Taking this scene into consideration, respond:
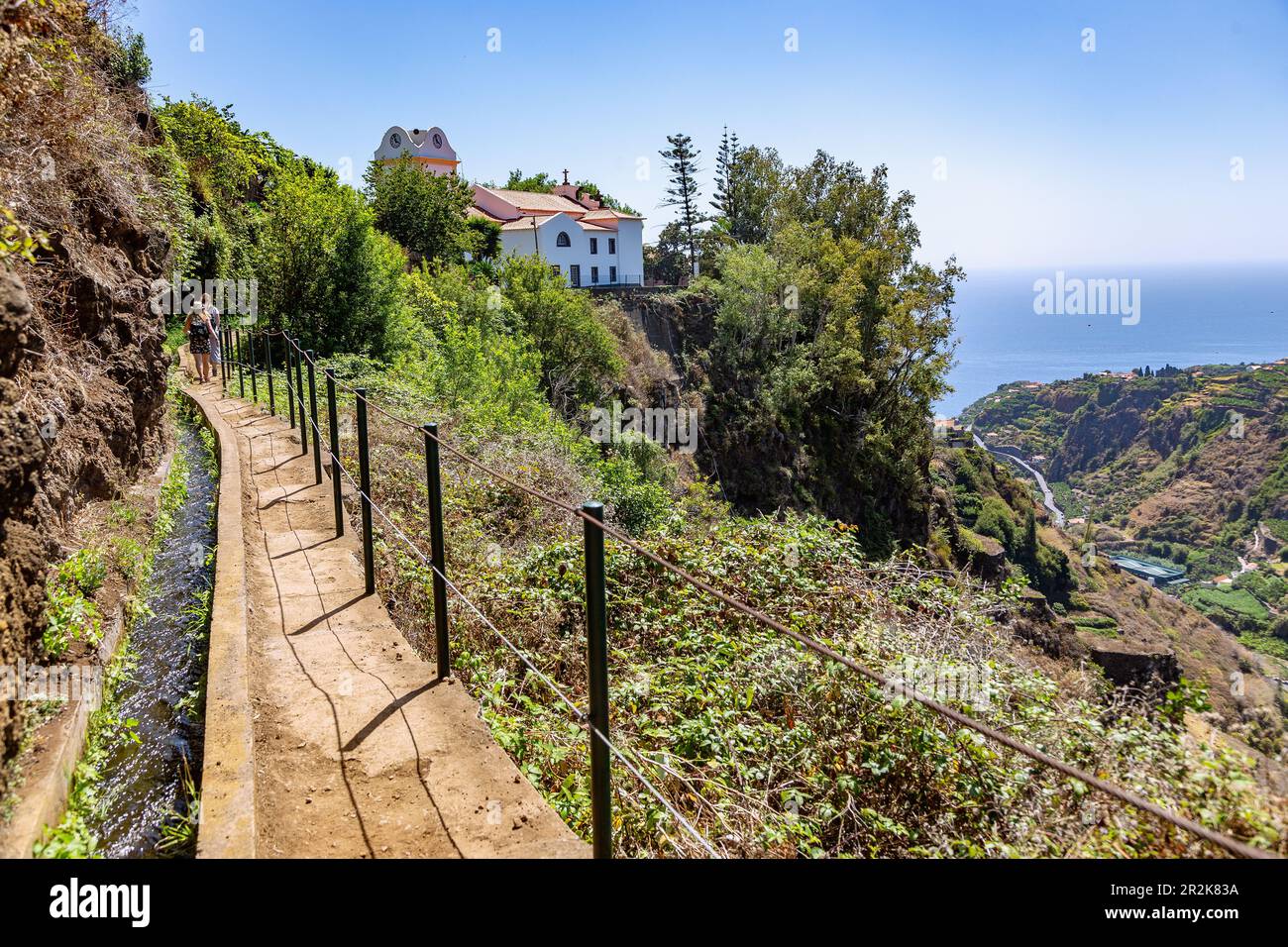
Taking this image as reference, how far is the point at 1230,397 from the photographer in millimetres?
93562

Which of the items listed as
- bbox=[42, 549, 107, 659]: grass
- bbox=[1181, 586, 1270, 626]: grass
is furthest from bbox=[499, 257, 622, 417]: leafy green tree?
bbox=[1181, 586, 1270, 626]: grass

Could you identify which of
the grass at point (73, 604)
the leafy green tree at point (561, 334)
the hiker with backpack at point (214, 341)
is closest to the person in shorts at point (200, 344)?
the hiker with backpack at point (214, 341)

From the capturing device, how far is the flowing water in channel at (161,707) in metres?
3.21

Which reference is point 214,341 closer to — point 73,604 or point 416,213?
point 73,604

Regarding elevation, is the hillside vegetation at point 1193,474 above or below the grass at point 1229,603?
above

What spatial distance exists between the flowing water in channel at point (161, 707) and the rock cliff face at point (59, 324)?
57 centimetres

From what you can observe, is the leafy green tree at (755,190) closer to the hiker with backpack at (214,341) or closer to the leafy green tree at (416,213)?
the leafy green tree at (416,213)

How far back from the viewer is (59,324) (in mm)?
6020

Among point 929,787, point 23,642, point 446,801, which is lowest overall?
point 929,787

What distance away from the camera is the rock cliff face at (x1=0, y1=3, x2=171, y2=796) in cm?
348
